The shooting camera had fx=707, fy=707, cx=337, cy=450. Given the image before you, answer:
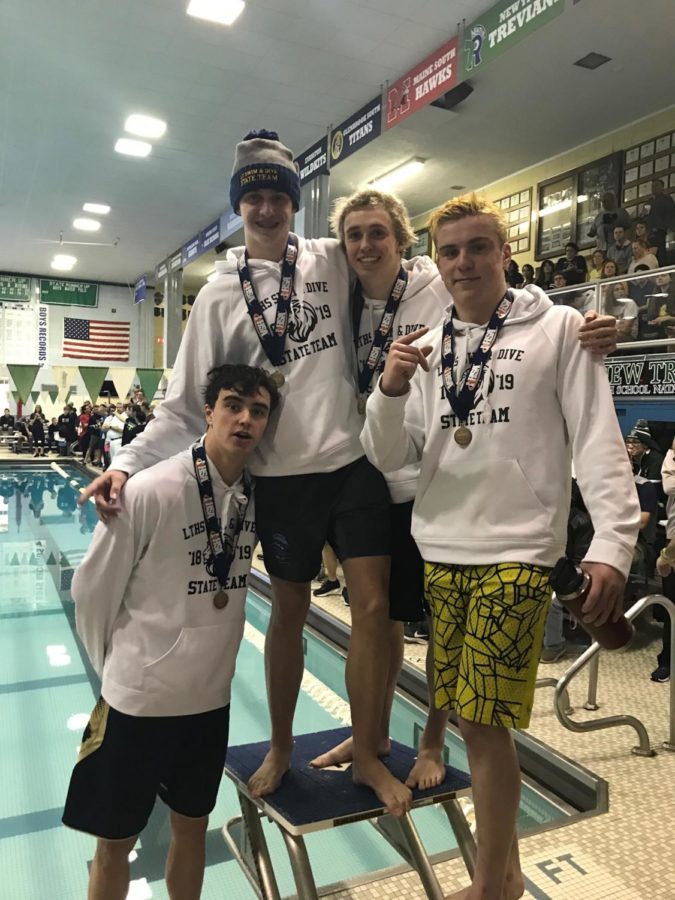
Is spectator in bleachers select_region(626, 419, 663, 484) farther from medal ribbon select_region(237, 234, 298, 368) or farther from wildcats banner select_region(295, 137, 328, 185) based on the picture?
wildcats banner select_region(295, 137, 328, 185)

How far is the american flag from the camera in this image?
74.1ft

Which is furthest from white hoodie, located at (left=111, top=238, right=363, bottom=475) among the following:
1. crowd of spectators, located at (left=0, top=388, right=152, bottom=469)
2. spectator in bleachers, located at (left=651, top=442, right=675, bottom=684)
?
crowd of spectators, located at (left=0, top=388, right=152, bottom=469)

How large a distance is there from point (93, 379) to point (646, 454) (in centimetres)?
1766

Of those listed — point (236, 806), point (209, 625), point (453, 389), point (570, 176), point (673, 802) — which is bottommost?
point (236, 806)

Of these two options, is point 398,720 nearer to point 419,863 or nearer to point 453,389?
point 419,863

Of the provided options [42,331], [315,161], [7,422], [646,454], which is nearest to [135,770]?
[646,454]

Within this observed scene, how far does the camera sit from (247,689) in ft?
14.9

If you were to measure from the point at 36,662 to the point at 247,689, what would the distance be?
1.58 metres

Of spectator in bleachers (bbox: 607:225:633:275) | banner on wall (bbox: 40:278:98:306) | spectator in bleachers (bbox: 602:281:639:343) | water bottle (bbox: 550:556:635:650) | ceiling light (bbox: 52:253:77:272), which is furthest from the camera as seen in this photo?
banner on wall (bbox: 40:278:98:306)

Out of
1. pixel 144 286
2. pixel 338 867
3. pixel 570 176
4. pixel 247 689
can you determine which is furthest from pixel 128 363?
pixel 338 867

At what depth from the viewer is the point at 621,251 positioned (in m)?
8.57

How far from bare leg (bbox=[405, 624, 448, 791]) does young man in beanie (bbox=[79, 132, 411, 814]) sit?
0.08 m

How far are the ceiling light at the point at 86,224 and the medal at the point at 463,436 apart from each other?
1539 centimetres

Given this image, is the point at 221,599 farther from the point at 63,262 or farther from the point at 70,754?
the point at 63,262
